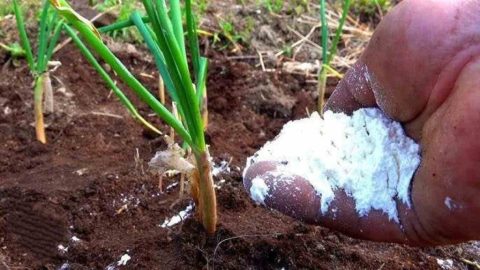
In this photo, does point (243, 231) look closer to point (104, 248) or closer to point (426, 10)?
point (104, 248)

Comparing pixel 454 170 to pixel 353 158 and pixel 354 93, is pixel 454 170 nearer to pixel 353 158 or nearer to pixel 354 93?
pixel 353 158

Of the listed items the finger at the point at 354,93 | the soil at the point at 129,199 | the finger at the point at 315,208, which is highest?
the finger at the point at 354,93

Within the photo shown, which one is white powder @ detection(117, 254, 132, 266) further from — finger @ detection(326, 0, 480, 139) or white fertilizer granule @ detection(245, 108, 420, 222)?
finger @ detection(326, 0, 480, 139)

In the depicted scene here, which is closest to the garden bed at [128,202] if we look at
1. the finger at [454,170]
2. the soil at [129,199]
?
the soil at [129,199]

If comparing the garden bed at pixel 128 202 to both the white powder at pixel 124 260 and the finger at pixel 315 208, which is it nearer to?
the white powder at pixel 124 260

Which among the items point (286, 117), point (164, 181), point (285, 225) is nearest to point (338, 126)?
point (285, 225)

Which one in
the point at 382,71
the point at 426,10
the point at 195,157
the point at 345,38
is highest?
the point at 426,10

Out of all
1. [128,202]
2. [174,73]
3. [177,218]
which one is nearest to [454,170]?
[174,73]
